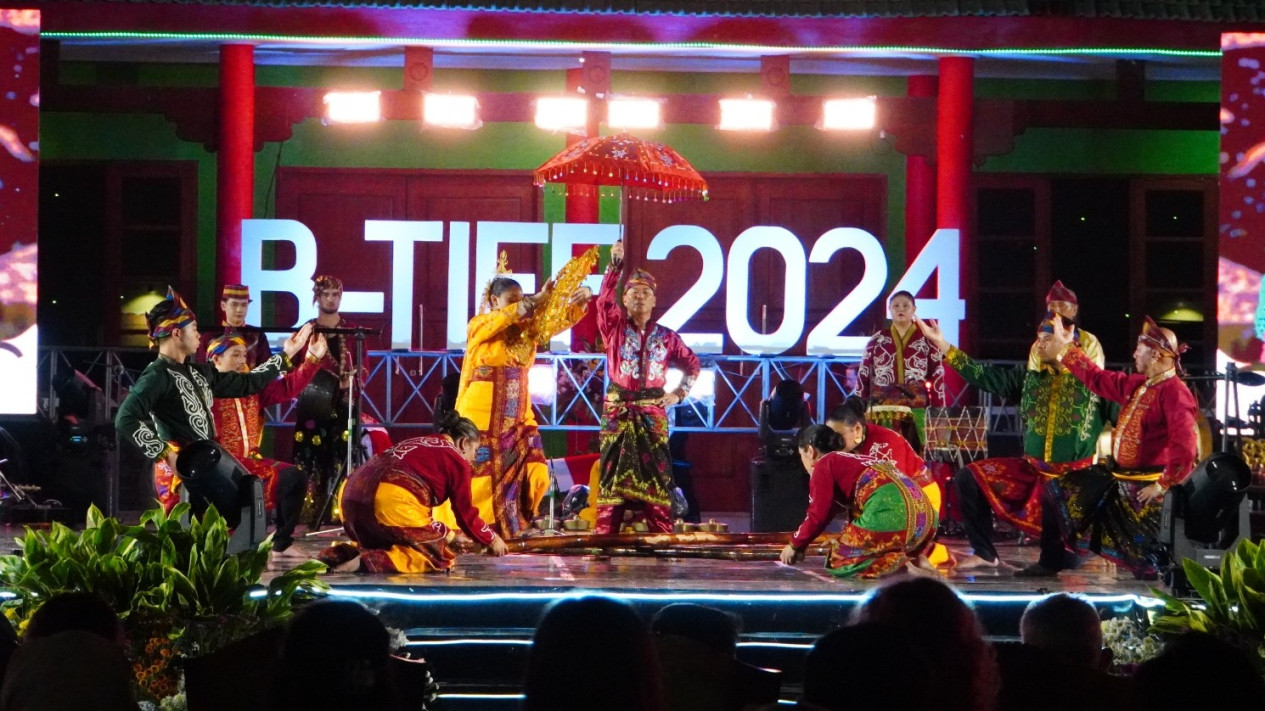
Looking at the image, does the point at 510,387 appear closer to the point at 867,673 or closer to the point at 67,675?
the point at 67,675

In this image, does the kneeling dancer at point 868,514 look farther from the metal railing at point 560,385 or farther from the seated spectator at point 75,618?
the seated spectator at point 75,618

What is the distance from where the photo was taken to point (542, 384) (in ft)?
31.6

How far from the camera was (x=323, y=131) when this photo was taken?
11227mm

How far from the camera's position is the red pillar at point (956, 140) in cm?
1010

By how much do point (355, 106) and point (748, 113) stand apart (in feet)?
7.77

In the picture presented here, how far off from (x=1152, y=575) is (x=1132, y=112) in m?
4.49

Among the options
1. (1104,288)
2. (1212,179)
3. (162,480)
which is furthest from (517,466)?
(1212,179)

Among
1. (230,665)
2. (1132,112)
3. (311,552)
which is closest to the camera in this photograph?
(230,665)

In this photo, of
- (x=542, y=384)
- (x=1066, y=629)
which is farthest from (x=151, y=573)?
(x=542, y=384)

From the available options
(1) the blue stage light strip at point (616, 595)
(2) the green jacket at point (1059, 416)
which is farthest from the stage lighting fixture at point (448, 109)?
(1) the blue stage light strip at point (616, 595)

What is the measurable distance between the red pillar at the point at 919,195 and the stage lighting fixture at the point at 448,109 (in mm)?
2773

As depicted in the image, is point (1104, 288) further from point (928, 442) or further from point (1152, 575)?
point (1152, 575)

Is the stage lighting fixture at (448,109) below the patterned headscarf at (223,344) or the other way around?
the other way around

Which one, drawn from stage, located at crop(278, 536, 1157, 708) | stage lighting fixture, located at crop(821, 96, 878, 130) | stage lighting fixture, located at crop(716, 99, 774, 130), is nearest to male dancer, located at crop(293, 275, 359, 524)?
stage, located at crop(278, 536, 1157, 708)
